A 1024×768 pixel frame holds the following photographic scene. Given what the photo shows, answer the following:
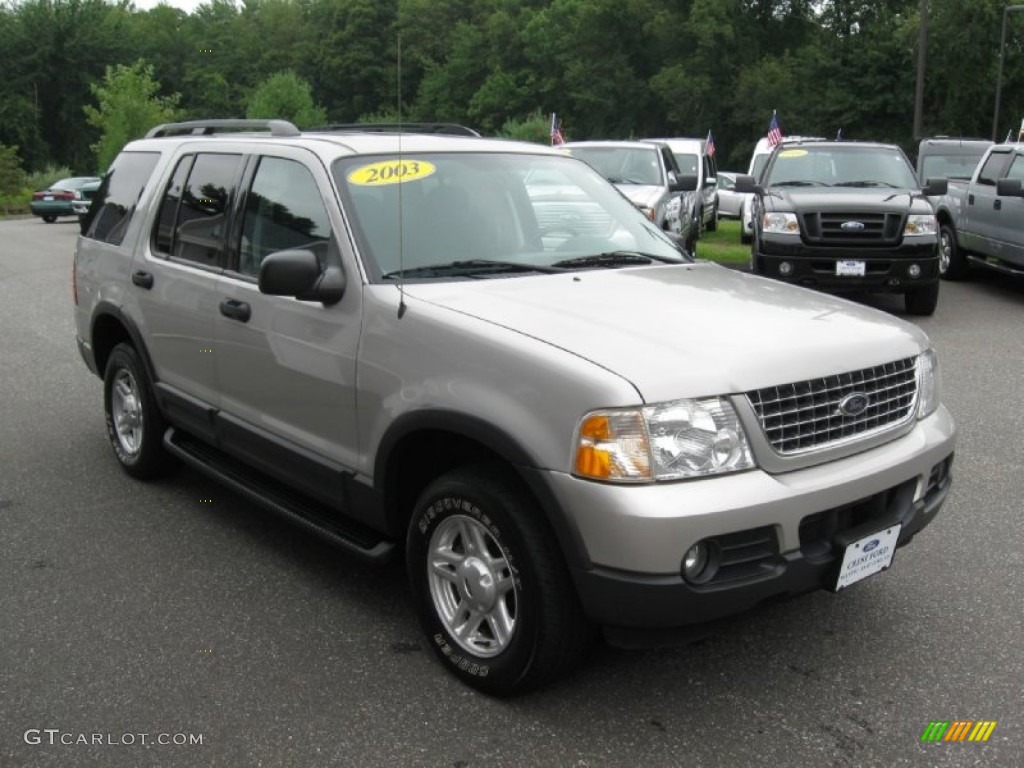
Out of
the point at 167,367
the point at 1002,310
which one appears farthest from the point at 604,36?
the point at 167,367

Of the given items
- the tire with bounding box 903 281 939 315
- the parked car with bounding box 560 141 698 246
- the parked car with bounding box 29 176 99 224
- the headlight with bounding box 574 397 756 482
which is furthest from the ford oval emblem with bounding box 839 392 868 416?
the parked car with bounding box 29 176 99 224

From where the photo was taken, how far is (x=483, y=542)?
3.38 meters

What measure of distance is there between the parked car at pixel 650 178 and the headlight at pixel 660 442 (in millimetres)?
9497

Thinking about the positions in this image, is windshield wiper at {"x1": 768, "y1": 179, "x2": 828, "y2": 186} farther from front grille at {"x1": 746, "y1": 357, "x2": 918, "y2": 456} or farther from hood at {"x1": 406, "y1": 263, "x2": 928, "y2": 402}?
front grille at {"x1": 746, "y1": 357, "x2": 918, "y2": 456}

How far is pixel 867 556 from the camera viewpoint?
3.32 metres

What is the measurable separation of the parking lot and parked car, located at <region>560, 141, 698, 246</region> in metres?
7.72

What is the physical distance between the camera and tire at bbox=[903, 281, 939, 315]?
10860mm

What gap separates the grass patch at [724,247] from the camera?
50.6 ft

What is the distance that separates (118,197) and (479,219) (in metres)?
2.58

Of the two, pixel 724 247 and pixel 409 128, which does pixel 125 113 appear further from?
pixel 409 128

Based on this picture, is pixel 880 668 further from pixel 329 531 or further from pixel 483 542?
pixel 329 531

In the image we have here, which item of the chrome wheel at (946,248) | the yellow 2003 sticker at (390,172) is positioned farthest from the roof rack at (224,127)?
the chrome wheel at (946,248)

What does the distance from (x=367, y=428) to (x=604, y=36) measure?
72.0 m

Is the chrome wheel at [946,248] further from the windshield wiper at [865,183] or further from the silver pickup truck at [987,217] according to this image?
the windshield wiper at [865,183]
